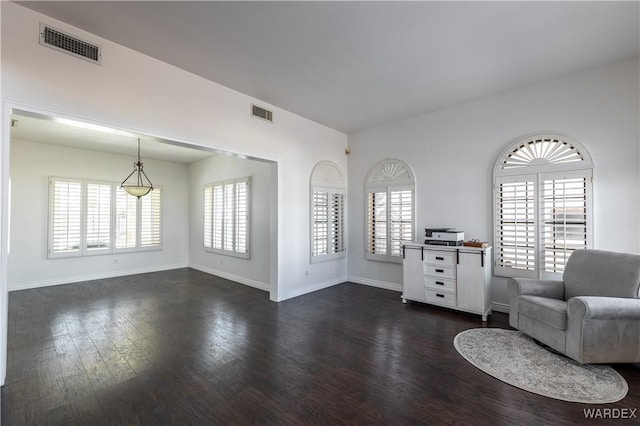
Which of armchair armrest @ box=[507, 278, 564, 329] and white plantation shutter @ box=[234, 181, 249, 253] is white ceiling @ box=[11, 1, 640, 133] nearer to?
white plantation shutter @ box=[234, 181, 249, 253]

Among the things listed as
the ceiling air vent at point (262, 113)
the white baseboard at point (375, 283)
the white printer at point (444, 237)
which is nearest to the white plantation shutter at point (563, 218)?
the white printer at point (444, 237)

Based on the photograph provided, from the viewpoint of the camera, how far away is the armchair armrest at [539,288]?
3.16 metres

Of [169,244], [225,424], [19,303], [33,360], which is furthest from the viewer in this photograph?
[169,244]

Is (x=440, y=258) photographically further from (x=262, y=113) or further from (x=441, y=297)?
(x=262, y=113)

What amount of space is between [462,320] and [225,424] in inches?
123

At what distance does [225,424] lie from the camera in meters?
1.89

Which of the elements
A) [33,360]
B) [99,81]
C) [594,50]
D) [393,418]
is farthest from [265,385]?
[594,50]

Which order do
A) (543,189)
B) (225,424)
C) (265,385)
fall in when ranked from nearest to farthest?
(225,424), (265,385), (543,189)

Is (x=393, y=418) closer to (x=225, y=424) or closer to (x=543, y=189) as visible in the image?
(x=225, y=424)

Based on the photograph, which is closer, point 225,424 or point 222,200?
point 225,424

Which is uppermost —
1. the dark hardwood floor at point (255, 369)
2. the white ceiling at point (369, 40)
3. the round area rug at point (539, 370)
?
the white ceiling at point (369, 40)

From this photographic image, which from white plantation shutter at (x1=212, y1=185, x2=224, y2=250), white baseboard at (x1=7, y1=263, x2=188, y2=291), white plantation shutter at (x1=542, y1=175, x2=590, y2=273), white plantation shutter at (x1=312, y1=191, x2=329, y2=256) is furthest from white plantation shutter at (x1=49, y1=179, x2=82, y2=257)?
white plantation shutter at (x1=542, y1=175, x2=590, y2=273)

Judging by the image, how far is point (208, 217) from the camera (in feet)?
22.5

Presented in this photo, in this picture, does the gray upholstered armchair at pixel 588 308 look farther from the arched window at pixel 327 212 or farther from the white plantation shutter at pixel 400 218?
the arched window at pixel 327 212
